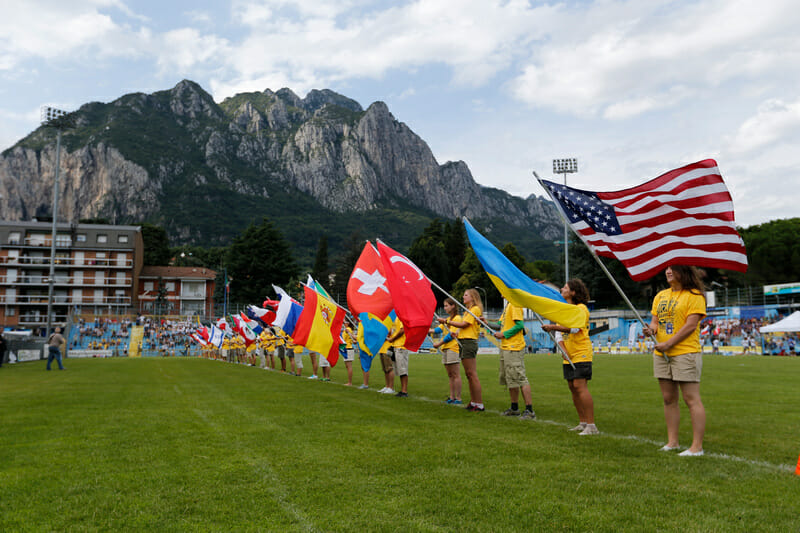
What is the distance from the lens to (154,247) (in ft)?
366

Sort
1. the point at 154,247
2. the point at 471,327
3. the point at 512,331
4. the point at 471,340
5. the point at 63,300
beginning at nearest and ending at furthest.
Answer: the point at 512,331
the point at 471,340
the point at 471,327
the point at 63,300
the point at 154,247

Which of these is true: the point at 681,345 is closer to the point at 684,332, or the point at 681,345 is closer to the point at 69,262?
the point at 684,332

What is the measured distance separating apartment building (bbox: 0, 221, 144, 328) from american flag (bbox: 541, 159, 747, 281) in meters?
83.3

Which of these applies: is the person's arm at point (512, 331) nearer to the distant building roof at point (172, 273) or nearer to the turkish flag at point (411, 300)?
the turkish flag at point (411, 300)

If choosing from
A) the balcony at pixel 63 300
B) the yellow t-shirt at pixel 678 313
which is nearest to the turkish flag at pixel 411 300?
the yellow t-shirt at pixel 678 313

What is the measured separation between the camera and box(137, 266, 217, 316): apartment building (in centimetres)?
8862

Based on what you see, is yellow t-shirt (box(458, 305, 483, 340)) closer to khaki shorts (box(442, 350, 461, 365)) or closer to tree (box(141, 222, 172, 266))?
khaki shorts (box(442, 350, 461, 365))

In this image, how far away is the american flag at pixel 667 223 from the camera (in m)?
6.54

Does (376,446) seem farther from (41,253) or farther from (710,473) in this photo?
(41,253)

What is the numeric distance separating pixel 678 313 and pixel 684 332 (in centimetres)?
24

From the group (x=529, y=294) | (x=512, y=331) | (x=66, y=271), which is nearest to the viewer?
(x=529, y=294)

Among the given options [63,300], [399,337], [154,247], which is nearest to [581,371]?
[399,337]

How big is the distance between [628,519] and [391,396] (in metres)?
9.44

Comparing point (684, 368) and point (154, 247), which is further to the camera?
point (154, 247)
